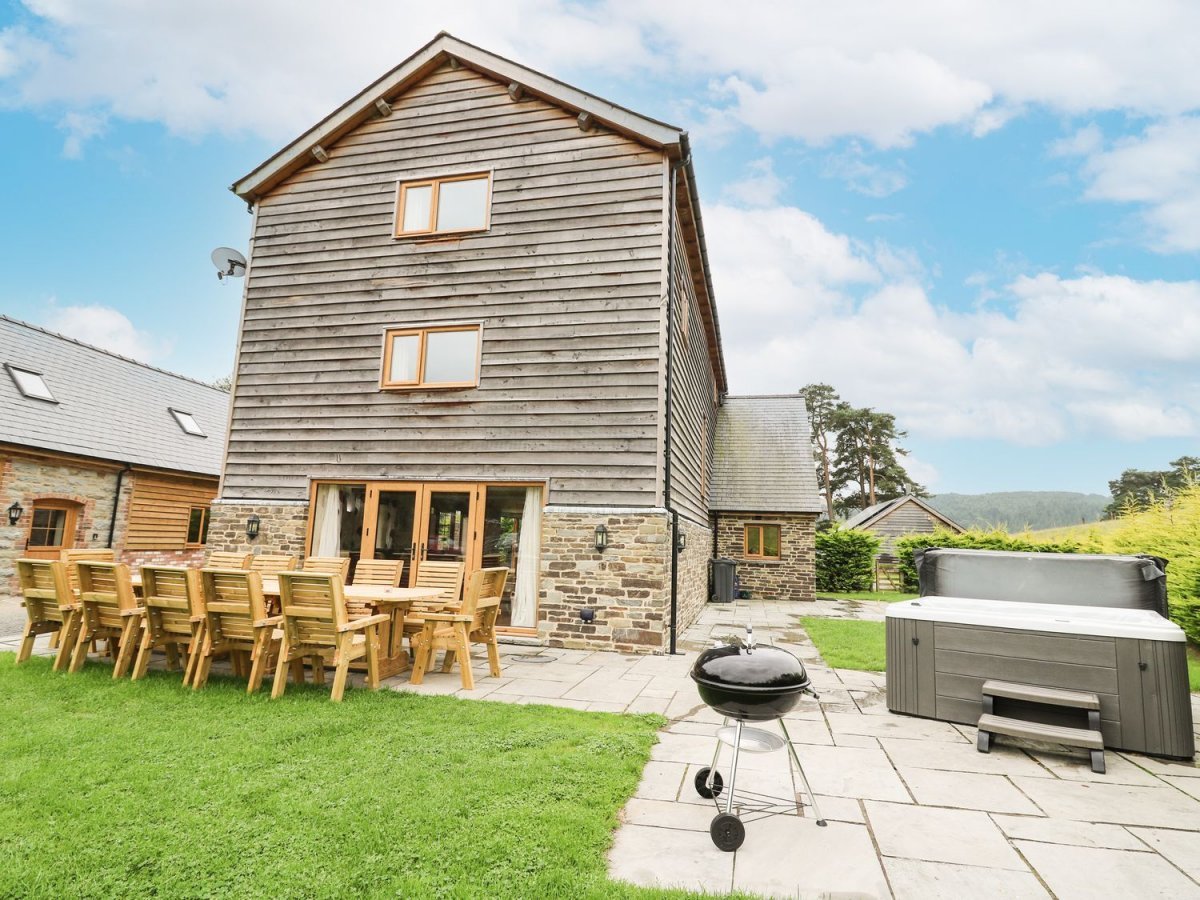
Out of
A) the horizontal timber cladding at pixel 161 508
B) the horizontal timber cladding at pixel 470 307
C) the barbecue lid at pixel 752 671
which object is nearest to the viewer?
the barbecue lid at pixel 752 671

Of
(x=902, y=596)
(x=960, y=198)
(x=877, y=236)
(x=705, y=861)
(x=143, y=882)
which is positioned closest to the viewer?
(x=143, y=882)

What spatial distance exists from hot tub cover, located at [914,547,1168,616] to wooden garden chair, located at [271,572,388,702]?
5.03 m

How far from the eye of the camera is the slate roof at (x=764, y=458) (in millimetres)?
15336

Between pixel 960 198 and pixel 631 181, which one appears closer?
pixel 631 181

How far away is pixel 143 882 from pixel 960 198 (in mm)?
29220

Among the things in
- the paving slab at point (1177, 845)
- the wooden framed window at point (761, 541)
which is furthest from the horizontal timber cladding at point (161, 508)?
the paving slab at point (1177, 845)

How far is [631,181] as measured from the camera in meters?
8.20

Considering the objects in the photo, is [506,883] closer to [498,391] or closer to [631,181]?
[498,391]

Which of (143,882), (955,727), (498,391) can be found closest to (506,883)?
(143,882)

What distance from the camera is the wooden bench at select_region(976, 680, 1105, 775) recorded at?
3709mm

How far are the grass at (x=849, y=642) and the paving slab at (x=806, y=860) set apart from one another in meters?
3.53

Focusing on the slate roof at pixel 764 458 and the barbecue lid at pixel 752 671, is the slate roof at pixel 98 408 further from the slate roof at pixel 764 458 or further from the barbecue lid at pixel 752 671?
the barbecue lid at pixel 752 671

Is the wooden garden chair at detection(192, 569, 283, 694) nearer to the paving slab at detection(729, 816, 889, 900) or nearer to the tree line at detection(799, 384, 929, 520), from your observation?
the paving slab at detection(729, 816, 889, 900)

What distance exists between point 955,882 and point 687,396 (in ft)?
27.6
